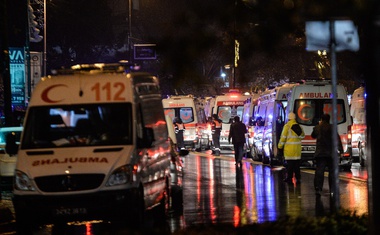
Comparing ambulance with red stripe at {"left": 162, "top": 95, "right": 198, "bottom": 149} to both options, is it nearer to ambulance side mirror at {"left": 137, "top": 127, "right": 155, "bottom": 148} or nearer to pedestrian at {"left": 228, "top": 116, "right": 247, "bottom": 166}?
pedestrian at {"left": 228, "top": 116, "right": 247, "bottom": 166}

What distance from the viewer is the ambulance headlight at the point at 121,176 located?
13.0 m

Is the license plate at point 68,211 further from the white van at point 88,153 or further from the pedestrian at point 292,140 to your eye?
the pedestrian at point 292,140

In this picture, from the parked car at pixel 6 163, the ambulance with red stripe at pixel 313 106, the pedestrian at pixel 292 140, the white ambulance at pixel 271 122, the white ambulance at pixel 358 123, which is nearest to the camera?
the parked car at pixel 6 163

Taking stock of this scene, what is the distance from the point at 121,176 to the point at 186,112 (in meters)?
32.8

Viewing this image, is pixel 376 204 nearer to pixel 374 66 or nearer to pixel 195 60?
pixel 374 66

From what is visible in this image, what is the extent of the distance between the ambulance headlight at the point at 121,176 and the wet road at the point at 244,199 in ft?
2.29

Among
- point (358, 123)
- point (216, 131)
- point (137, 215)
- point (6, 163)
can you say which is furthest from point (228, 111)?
point (137, 215)

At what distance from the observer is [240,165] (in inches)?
1233

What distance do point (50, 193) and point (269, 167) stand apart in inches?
737

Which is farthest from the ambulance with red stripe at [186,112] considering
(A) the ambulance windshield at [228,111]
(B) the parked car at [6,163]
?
(B) the parked car at [6,163]

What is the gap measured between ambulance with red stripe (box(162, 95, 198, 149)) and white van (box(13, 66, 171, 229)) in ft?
98.8

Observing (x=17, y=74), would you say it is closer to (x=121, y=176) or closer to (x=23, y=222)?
(x=23, y=222)

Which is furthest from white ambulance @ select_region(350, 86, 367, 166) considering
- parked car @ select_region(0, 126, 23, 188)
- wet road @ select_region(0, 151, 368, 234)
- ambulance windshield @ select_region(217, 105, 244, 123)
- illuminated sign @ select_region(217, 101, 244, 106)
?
parked car @ select_region(0, 126, 23, 188)

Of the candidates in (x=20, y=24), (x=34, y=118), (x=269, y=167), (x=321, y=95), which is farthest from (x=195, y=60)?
(x=20, y=24)
